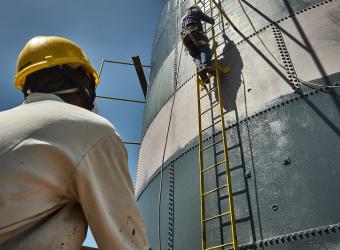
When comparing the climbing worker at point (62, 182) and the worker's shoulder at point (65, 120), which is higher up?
the worker's shoulder at point (65, 120)

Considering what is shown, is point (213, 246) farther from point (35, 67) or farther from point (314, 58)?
point (35, 67)

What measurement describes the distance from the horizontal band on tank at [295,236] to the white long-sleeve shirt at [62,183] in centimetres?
244

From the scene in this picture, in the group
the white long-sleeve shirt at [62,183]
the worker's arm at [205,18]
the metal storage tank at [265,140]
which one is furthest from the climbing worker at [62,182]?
the worker's arm at [205,18]

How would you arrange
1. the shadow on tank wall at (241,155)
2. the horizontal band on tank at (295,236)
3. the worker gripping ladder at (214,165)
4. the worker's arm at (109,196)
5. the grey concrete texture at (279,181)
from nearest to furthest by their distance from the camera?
1. the worker's arm at (109,196)
2. the horizontal band on tank at (295,236)
3. the grey concrete texture at (279,181)
4. the shadow on tank wall at (241,155)
5. the worker gripping ladder at (214,165)

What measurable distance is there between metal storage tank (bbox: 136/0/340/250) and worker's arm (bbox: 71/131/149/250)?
2513 millimetres

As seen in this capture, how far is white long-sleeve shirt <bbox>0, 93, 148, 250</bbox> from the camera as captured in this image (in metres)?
1.16

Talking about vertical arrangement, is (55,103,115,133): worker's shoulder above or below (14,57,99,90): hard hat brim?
below

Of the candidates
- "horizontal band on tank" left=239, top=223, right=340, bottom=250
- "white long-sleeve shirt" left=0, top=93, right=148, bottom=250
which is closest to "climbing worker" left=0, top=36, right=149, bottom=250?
"white long-sleeve shirt" left=0, top=93, right=148, bottom=250

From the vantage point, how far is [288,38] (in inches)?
190

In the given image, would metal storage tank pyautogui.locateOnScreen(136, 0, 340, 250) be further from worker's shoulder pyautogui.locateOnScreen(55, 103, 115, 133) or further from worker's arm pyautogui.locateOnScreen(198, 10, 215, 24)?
worker's shoulder pyautogui.locateOnScreen(55, 103, 115, 133)

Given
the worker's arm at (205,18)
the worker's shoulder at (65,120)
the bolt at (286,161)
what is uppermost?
the worker's arm at (205,18)

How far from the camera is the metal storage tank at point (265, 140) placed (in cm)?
354

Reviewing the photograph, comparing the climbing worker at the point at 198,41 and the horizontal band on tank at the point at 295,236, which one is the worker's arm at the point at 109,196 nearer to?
the horizontal band on tank at the point at 295,236

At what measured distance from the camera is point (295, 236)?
3.39m
